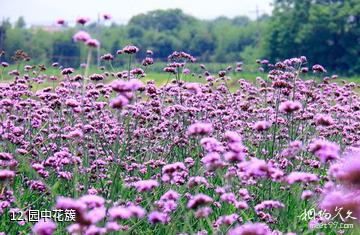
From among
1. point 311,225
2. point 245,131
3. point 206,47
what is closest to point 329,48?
point 206,47

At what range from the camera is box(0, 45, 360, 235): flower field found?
2.72 metres

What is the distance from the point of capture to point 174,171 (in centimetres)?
300

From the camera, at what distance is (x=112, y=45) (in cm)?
7181

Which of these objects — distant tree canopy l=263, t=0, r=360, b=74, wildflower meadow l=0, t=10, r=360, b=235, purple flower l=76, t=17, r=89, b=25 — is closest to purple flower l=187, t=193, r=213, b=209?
wildflower meadow l=0, t=10, r=360, b=235

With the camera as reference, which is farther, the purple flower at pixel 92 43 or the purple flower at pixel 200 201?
the purple flower at pixel 92 43

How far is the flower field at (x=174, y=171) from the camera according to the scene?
2717 millimetres

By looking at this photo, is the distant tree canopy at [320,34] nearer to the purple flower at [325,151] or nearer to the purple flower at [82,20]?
the purple flower at [82,20]

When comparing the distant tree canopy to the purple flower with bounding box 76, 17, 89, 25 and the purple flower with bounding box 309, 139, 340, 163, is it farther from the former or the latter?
the purple flower with bounding box 309, 139, 340, 163

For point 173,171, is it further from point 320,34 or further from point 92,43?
point 320,34

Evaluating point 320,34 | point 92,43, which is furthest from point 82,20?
point 320,34

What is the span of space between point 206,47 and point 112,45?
1206cm

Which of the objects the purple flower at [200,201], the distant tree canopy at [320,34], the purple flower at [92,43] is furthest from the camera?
the distant tree canopy at [320,34]

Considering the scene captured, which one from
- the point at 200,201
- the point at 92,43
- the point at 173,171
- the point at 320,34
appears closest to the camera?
the point at 200,201

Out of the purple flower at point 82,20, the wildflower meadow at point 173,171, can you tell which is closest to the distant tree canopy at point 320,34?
the wildflower meadow at point 173,171
